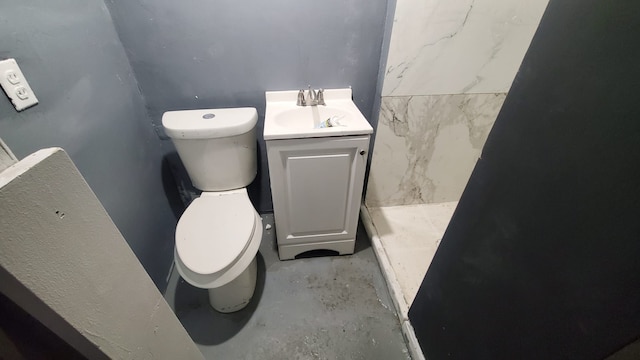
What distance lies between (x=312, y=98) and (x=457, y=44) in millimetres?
728

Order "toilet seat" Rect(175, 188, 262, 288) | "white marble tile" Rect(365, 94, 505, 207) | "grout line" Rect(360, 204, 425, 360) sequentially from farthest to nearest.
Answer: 1. "white marble tile" Rect(365, 94, 505, 207)
2. "grout line" Rect(360, 204, 425, 360)
3. "toilet seat" Rect(175, 188, 262, 288)

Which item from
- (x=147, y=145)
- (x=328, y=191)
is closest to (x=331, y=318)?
(x=328, y=191)

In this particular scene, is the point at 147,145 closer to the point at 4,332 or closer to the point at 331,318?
the point at 4,332

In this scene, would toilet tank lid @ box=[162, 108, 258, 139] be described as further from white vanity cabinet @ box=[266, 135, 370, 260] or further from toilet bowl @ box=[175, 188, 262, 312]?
toilet bowl @ box=[175, 188, 262, 312]

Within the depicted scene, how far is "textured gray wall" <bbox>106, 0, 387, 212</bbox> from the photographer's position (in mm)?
1101

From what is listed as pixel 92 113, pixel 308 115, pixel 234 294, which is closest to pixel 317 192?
pixel 308 115

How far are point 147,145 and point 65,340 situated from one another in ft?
3.41

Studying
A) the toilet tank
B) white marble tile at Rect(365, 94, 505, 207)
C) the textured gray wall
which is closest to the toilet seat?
the toilet tank

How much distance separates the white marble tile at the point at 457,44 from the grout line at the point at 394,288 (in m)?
0.78

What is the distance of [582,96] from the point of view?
15.9 inches

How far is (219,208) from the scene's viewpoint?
1.17m

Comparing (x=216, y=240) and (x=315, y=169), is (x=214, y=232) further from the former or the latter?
(x=315, y=169)

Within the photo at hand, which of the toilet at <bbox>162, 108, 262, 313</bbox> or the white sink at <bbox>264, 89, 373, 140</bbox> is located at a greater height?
the white sink at <bbox>264, 89, 373, 140</bbox>

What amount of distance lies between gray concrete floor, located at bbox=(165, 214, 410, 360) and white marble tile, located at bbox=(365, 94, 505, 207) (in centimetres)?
53
